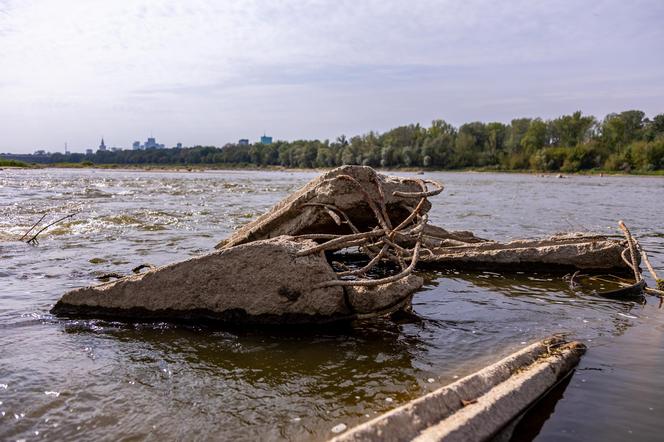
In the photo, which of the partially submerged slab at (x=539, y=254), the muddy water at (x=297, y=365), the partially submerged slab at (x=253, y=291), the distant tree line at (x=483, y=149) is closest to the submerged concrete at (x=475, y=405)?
the muddy water at (x=297, y=365)

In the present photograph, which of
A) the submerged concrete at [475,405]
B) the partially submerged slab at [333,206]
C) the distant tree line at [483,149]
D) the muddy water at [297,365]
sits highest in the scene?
the distant tree line at [483,149]

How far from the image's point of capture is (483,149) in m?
140

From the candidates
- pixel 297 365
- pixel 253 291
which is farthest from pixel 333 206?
pixel 297 365

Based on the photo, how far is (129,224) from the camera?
15.2m

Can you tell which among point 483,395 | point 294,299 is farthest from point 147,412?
point 483,395

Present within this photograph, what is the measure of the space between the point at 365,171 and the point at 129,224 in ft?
33.0

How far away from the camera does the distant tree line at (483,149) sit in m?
106

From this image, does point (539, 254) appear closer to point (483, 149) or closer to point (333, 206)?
point (333, 206)

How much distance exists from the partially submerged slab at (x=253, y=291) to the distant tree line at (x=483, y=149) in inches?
4187

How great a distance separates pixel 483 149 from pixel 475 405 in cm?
14377

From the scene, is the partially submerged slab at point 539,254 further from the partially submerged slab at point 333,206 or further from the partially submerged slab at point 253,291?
the partially submerged slab at point 253,291

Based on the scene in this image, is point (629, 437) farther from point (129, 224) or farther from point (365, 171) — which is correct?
point (129, 224)

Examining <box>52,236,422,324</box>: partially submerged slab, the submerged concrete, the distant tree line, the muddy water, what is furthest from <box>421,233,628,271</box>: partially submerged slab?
the distant tree line

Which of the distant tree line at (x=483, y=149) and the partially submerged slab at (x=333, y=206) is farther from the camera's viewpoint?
the distant tree line at (x=483, y=149)
